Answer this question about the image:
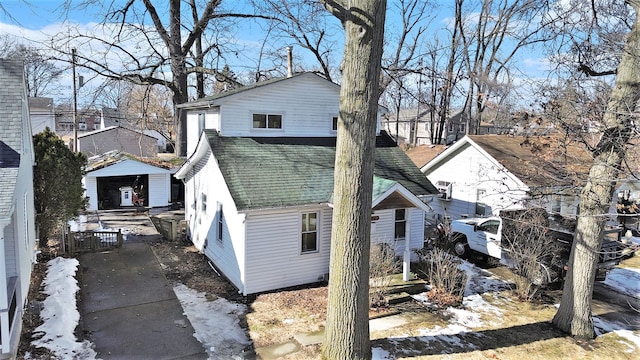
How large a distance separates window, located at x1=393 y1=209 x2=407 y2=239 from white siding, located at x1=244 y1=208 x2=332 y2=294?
2.61 meters

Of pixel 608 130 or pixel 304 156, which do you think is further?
pixel 304 156

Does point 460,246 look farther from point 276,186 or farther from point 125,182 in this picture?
point 125,182

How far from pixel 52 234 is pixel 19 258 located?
742 cm

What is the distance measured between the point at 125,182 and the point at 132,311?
17176 millimetres

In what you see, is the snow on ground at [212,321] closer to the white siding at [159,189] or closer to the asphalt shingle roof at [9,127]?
the asphalt shingle roof at [9,127]

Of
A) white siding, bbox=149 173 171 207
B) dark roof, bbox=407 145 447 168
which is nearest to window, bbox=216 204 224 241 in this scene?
white siding, bbox=149 173 171 207

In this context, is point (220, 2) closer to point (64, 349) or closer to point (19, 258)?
point (19, 258)

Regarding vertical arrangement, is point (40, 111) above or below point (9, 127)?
above

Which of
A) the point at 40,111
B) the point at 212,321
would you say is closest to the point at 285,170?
the point at 212,321

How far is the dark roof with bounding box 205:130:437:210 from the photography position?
37.5 ft

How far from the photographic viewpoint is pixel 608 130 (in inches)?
338

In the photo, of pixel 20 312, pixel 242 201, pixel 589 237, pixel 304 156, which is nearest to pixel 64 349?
pixel 20 312

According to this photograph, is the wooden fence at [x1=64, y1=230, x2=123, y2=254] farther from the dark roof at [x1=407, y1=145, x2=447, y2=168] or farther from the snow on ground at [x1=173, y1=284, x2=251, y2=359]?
the dark roof at [x1=407, y1=145, x2=447, y2=168]

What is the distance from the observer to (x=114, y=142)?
3844 centimetres
